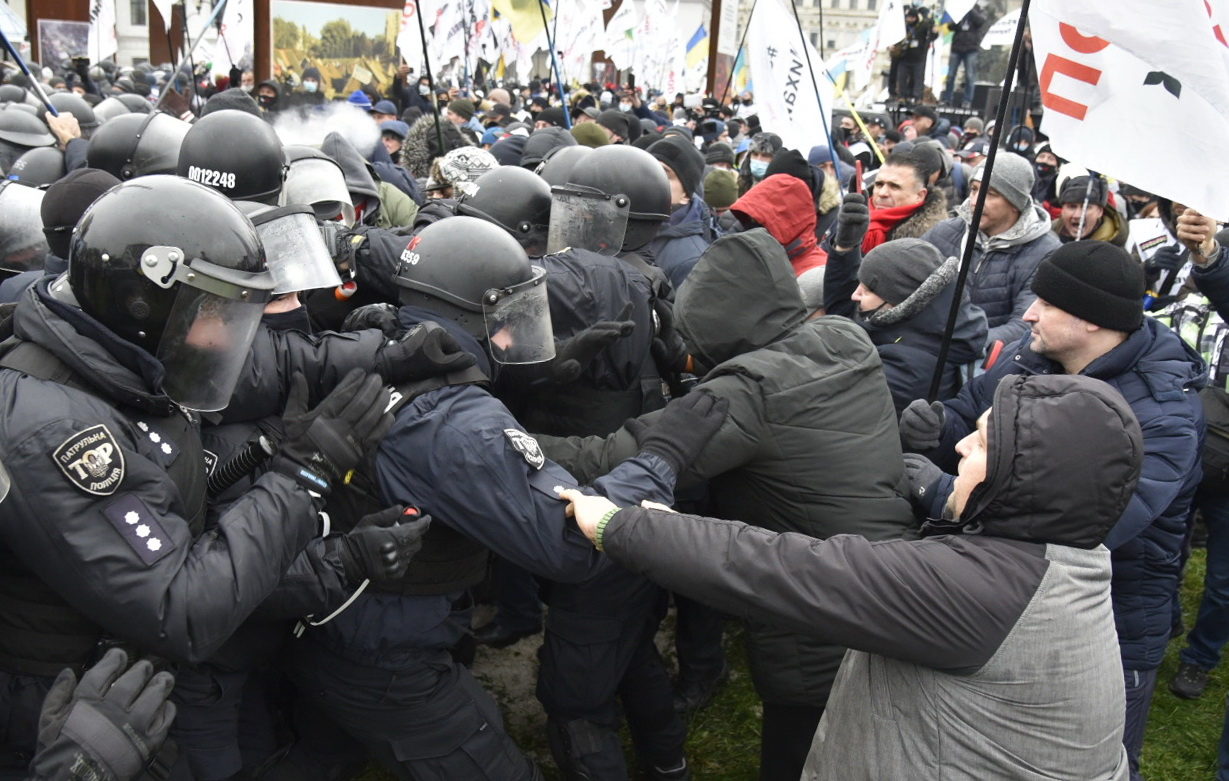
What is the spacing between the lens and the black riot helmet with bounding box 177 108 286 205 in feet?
13.5

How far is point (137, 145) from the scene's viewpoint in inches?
195

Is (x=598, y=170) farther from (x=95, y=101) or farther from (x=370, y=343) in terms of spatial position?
(x=95, y=101)

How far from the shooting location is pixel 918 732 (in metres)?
2.14

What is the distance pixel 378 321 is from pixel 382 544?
47.1 inches

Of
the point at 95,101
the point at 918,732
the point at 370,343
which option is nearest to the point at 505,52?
the point at 95,101

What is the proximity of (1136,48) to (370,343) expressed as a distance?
103 inches

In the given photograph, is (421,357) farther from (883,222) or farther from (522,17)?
(522,17)

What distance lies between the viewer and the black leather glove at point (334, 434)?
2385 millimetres

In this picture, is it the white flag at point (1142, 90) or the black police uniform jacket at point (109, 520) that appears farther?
the white flag at point (1142, 90)

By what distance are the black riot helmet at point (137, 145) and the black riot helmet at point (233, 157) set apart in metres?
0.71

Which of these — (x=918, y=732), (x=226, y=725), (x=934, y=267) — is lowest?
(x=226, y=725)

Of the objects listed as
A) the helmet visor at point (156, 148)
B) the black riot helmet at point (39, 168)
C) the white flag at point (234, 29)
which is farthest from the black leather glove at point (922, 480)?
the white flag at point (234, 29)

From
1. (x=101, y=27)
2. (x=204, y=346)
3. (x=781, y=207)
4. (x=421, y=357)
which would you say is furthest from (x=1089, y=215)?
(x=101, y=27)

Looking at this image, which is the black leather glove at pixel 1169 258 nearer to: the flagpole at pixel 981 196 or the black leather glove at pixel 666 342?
the flagpole at pixel 981 196
